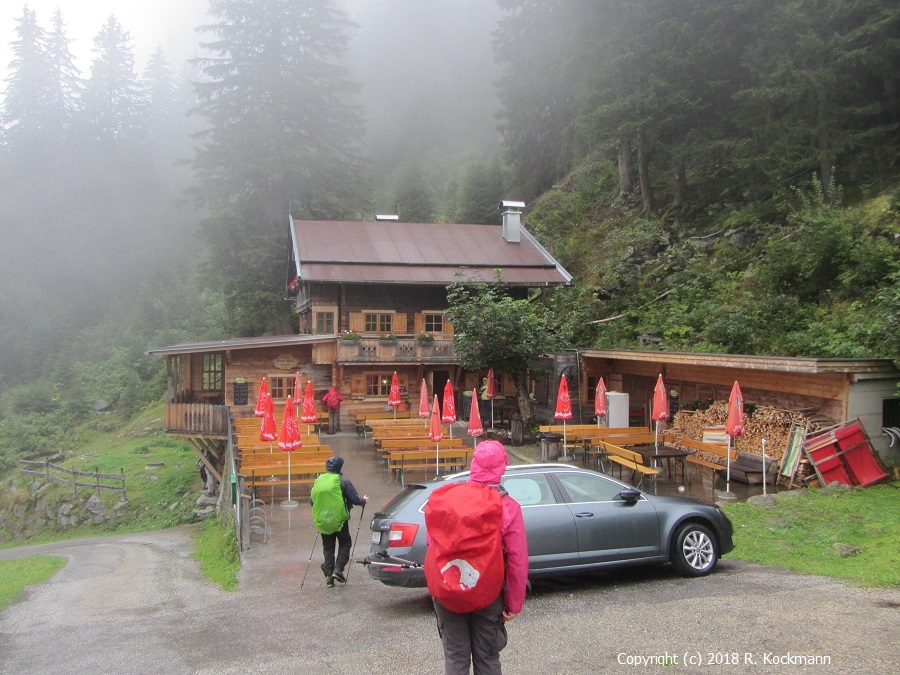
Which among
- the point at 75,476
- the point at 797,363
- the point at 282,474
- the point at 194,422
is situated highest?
the point at 797,363

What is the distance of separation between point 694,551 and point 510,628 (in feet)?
9.14

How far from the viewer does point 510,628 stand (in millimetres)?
6277

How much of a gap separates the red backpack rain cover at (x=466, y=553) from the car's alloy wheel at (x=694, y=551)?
470 centimetres

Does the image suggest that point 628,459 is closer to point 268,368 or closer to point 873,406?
point 873,406

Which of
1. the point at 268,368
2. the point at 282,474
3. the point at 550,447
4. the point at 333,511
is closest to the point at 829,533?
the point at 333,511

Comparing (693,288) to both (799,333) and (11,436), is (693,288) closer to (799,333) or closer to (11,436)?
(799,333)

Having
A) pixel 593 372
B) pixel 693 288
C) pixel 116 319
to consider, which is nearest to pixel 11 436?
pixel 116 319

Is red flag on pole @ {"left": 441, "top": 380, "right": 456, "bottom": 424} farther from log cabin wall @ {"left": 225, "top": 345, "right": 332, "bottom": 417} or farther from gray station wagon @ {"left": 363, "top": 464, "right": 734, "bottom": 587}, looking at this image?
gray station wagon @ {"left": 363, "top": 464, "right": 734, "bottom": 587}

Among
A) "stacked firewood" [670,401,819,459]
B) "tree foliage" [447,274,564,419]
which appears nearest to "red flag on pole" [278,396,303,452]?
"tree foliage" [447,274,564,419]

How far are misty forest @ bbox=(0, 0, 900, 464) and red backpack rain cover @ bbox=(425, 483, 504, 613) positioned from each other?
40.2 feet

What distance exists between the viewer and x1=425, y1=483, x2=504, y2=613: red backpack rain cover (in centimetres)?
374

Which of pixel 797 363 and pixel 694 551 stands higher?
pixel 797 363

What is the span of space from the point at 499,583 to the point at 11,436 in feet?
139

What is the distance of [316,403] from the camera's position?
85.5ft
